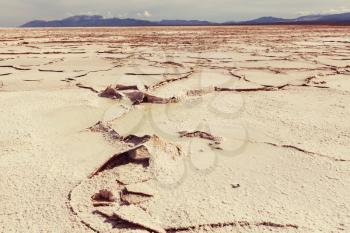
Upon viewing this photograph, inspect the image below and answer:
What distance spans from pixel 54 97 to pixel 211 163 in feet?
5.25

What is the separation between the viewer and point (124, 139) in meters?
1.90

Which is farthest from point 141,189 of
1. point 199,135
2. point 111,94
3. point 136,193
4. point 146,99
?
point 111,94

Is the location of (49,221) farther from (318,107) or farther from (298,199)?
(318,107)

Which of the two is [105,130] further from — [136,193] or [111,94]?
[111,94]

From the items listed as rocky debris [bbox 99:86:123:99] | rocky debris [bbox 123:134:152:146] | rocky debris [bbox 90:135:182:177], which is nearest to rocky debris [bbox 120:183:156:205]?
rocky debris [bbox 90:135:182:177]

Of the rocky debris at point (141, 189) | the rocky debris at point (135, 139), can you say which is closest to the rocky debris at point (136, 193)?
the rocky debris at point (141, 189)

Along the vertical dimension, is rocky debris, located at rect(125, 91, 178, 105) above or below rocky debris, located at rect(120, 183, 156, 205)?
above

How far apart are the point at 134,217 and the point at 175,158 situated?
0.48m

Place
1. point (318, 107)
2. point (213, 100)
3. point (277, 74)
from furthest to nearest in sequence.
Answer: point (277, 74) → point (213, 100) → point (318, 107)

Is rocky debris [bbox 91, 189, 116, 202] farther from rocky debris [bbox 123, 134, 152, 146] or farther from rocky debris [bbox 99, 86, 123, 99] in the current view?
rocky debris [bbox 99, 86, 123, 99]

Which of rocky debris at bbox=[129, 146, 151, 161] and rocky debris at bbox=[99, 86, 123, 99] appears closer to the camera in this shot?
rocky debris at bbox=[129, 146, 151, 161]

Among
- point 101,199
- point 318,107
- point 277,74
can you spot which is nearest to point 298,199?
point 101,199

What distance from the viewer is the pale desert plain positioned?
1223 mm

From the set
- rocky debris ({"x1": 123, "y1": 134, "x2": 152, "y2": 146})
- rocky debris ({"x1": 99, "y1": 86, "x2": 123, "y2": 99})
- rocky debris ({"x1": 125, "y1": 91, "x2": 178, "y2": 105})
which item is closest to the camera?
rocky debris ({"x1": 123, "y1": 134, "x2": 152, "y2": 146})
